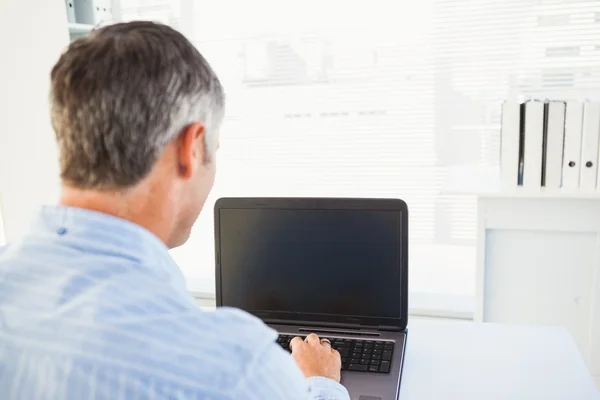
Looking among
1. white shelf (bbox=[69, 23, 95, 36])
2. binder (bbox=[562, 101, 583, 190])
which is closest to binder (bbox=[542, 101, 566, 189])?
binder (bbox=[562, 101, 583, 190])

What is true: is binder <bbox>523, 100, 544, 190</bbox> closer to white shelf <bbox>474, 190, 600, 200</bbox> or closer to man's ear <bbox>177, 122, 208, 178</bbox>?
white shelf <bbox>474, 190, 600, 200</bbox>

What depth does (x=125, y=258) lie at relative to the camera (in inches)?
24.7

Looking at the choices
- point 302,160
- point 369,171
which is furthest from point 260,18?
point 369,171

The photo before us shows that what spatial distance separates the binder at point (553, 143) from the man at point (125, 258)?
148cm

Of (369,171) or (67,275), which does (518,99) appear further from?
(67,275)

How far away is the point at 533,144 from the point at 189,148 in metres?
1.54

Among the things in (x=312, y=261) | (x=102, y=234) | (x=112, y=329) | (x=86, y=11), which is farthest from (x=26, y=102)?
(x=112, y=329)

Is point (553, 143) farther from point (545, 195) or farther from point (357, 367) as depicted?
point (357, 367)

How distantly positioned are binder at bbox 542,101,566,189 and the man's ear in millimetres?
1529

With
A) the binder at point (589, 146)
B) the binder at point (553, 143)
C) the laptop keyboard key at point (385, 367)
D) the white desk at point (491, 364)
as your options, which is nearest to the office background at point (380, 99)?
the binder at point (553, 143)

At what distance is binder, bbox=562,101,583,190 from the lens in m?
1.88

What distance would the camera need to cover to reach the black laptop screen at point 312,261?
4.19ft

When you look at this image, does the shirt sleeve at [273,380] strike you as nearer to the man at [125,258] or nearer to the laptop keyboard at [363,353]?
the man at [125,258]

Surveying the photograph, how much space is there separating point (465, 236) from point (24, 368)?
7.23ft
